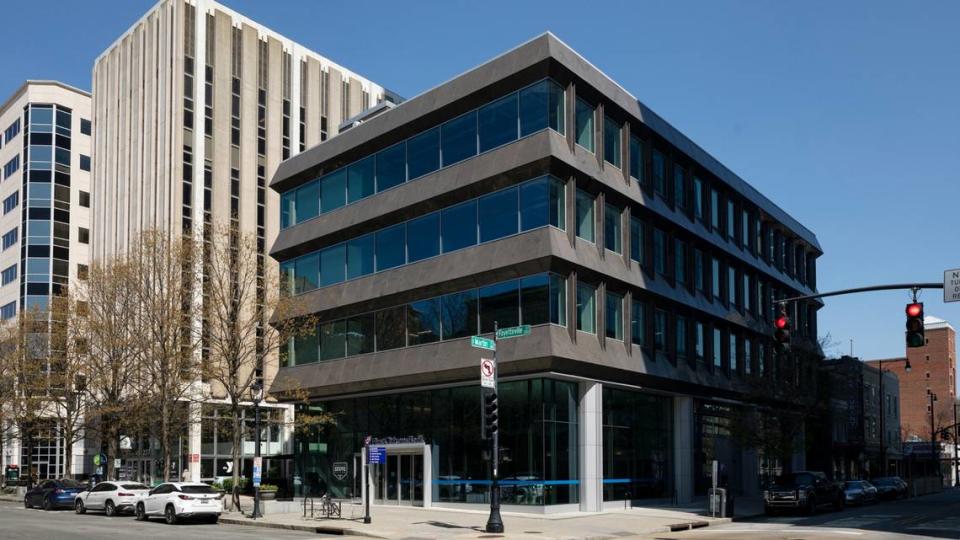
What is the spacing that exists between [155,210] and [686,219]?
137ft

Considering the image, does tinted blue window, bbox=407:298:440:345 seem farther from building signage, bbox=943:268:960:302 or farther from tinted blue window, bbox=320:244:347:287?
building signage, bbox=943:268:960:302

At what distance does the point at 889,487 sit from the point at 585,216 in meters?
33.9

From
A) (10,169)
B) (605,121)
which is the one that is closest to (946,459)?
(605,121)

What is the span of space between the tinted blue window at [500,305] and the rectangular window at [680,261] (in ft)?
40.1

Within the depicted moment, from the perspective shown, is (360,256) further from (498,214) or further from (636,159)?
(636,159)

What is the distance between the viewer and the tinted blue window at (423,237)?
41.3 metres

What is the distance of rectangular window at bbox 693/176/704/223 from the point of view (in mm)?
49719

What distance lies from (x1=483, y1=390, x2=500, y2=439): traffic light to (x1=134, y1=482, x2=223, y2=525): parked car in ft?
39.0

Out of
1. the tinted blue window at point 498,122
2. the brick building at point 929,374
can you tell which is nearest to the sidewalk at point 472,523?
the tinted blue window at point 498,122

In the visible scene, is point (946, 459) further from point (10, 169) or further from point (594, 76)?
point (10, 169)

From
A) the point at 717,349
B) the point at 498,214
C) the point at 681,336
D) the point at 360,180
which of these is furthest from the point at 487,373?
the point at 717,349

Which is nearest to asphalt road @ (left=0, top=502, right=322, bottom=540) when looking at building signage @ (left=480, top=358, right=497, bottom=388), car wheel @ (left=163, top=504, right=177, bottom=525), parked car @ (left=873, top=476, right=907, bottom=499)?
car wheel @ (left=163, top=504, right=177, bottom=525)

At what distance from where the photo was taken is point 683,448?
153 ft

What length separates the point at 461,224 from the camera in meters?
40.2
